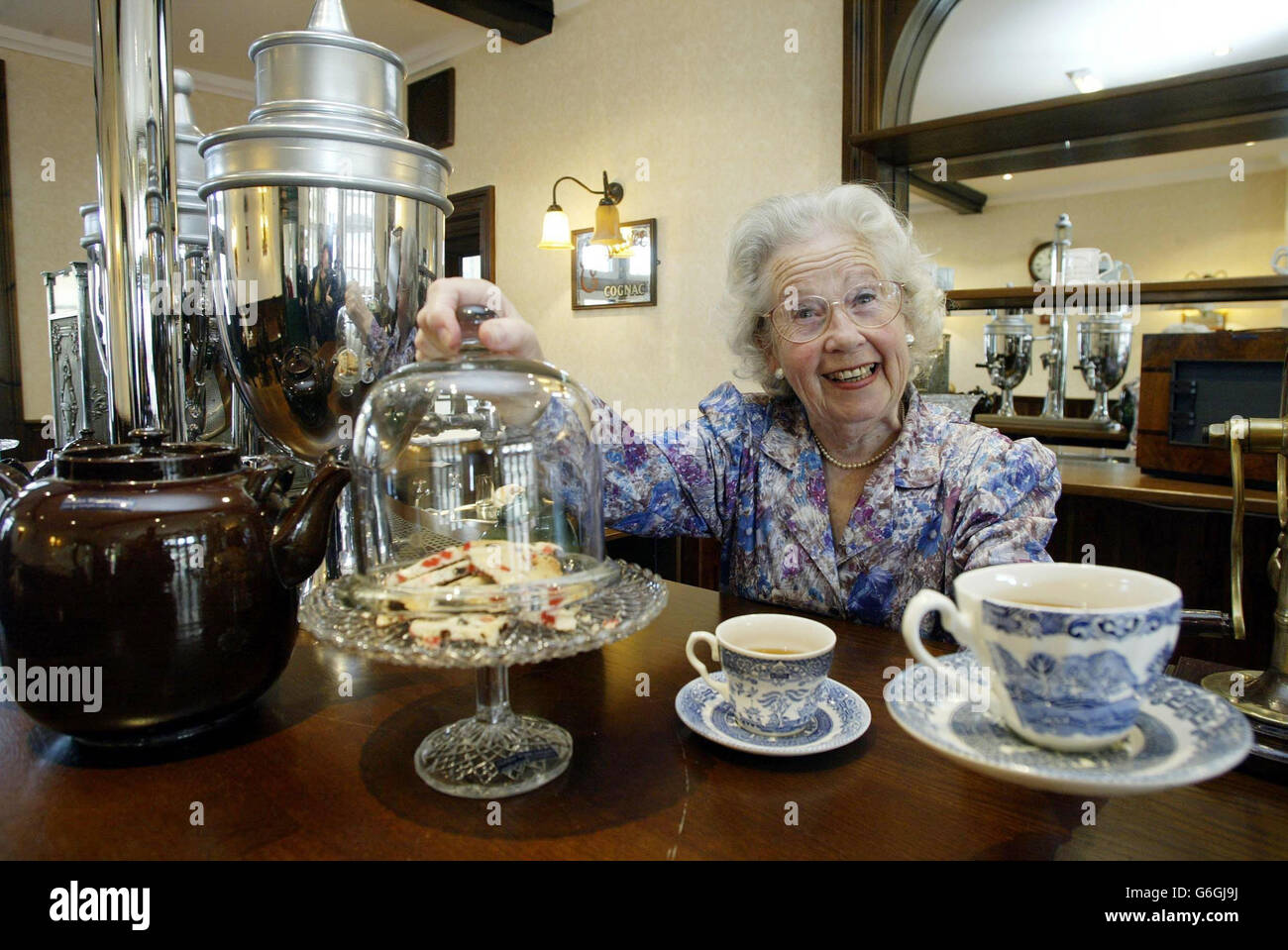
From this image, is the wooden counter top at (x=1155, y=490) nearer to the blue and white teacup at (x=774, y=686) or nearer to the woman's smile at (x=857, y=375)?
the woman's smile at (x=857, y=375)

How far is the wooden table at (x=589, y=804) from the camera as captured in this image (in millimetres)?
508

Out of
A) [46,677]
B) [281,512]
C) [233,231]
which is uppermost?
[233,231]

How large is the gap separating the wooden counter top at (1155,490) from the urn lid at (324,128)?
1.63m

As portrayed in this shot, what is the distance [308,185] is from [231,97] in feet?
16.5

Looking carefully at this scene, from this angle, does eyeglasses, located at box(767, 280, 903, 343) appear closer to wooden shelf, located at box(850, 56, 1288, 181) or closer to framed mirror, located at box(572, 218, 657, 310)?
wooden shelf, located at box(850, 56, 1288, 181)

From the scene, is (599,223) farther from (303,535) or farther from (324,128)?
(303,535)

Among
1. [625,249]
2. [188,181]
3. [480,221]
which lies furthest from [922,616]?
[480,221]

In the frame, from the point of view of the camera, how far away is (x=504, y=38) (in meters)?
3.88

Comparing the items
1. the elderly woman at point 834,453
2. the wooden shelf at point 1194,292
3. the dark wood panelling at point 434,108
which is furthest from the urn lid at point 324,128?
the dark wood panelling at point 434,108

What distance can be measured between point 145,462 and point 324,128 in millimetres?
429

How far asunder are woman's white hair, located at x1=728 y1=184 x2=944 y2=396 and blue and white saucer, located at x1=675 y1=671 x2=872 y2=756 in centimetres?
79

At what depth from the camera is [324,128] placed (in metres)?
0.85
